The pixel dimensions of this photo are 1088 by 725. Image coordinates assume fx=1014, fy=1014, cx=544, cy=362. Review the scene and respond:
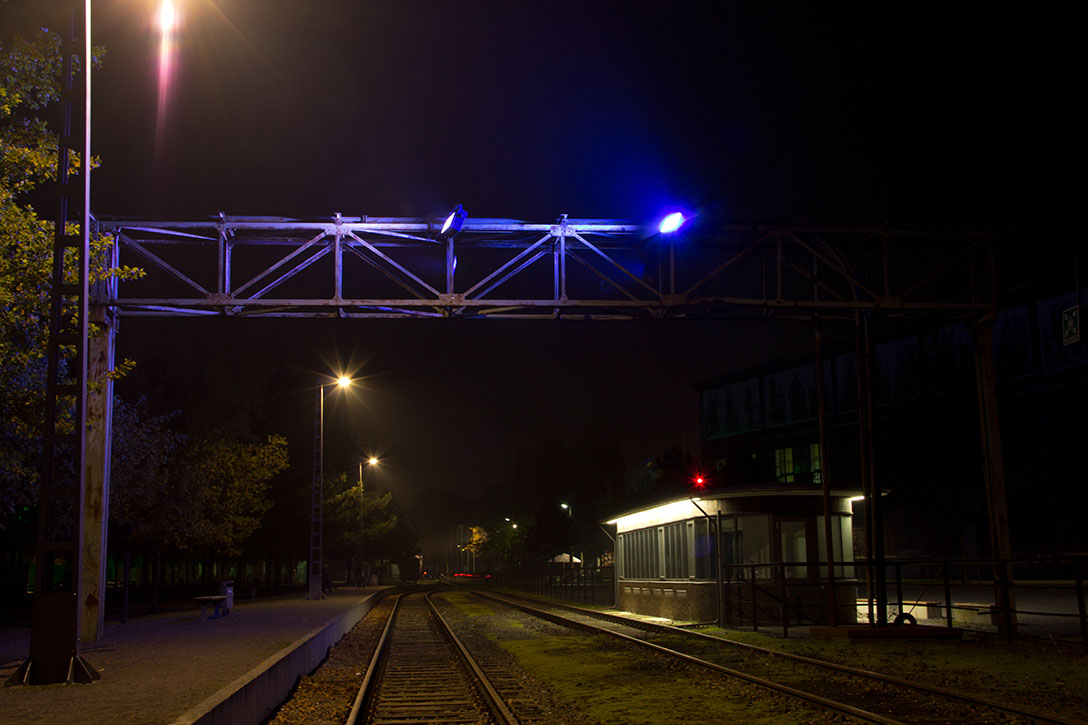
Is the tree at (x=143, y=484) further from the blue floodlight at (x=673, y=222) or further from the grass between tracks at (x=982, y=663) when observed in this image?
the grass between tracks at (x=982, y=663)

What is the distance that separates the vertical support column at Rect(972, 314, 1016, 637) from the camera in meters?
18.9

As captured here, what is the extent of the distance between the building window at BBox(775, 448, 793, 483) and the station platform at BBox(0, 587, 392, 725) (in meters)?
45.1

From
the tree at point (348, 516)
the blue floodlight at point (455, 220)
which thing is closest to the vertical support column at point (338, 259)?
the blue floodlight at point (455, 220)

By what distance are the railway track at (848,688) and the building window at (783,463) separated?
1812 inches

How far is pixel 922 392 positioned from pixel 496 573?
59.6 metres

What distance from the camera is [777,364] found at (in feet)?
218

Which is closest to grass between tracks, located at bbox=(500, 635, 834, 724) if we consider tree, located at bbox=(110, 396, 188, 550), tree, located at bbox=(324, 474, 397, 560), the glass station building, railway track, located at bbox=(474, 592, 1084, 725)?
railway track, located at bbox=(474, 592, 1084, 725)

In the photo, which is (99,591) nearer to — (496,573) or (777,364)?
(777,364)

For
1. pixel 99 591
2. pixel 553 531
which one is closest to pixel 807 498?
pixel 99 591

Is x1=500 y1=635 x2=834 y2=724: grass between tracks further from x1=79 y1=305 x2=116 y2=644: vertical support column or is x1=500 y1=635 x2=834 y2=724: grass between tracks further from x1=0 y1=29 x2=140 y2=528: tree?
x1=0 y1=29 x2=140 y2=528: tree

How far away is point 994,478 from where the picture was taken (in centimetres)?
2012

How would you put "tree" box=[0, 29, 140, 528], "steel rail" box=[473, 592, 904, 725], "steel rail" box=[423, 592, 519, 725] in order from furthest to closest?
1. "tree" box=[0, 29, 140, 528]
2. "steel rail" box=[423, 592, 519, 725]
3. "steel rail" box=[473, 592, 904, 725]

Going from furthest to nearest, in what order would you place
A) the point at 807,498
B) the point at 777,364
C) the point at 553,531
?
the point at 553,531, the point at 777,364, the point at 807,498

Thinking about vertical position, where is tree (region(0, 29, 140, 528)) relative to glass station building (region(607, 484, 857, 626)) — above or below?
above
